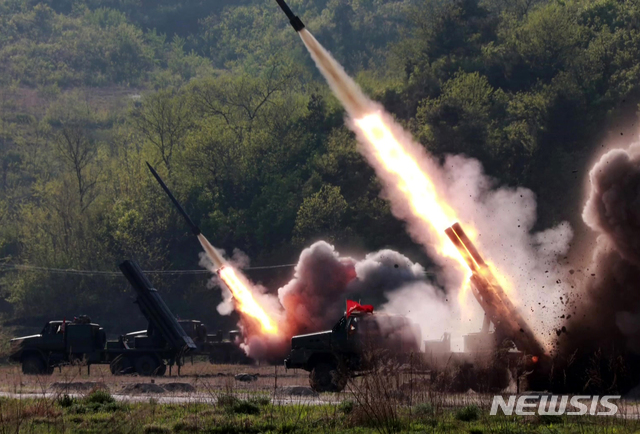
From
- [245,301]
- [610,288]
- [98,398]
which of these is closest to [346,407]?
[98,398]

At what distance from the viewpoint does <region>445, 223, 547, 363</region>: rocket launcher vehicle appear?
96.3ft

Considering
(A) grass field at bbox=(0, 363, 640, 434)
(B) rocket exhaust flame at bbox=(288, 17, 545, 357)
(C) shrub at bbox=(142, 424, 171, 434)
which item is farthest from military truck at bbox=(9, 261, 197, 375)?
(C) shrub at bbox=(142, 424, 171, 434)

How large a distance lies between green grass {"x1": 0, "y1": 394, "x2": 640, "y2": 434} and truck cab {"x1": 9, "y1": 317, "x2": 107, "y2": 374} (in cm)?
1950

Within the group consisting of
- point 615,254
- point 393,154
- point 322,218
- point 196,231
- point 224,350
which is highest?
point 322,218

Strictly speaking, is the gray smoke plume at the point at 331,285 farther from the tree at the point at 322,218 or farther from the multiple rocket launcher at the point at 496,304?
the tree at the point at 322,218

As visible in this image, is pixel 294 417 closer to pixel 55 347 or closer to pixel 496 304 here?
pixel 496 304

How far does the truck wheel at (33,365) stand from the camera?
4206 centimetres

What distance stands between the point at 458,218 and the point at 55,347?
18.9 metres

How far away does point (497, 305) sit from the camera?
30781 millimetres

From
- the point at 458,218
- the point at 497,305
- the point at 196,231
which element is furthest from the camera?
the point at 196,231

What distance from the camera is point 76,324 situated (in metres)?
43.1

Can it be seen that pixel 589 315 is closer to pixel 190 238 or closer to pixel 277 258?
pixel 277 258

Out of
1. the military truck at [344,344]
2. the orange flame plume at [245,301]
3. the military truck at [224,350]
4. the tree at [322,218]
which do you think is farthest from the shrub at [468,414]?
the tree at [322,218]

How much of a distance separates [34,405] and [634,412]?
562 inches
